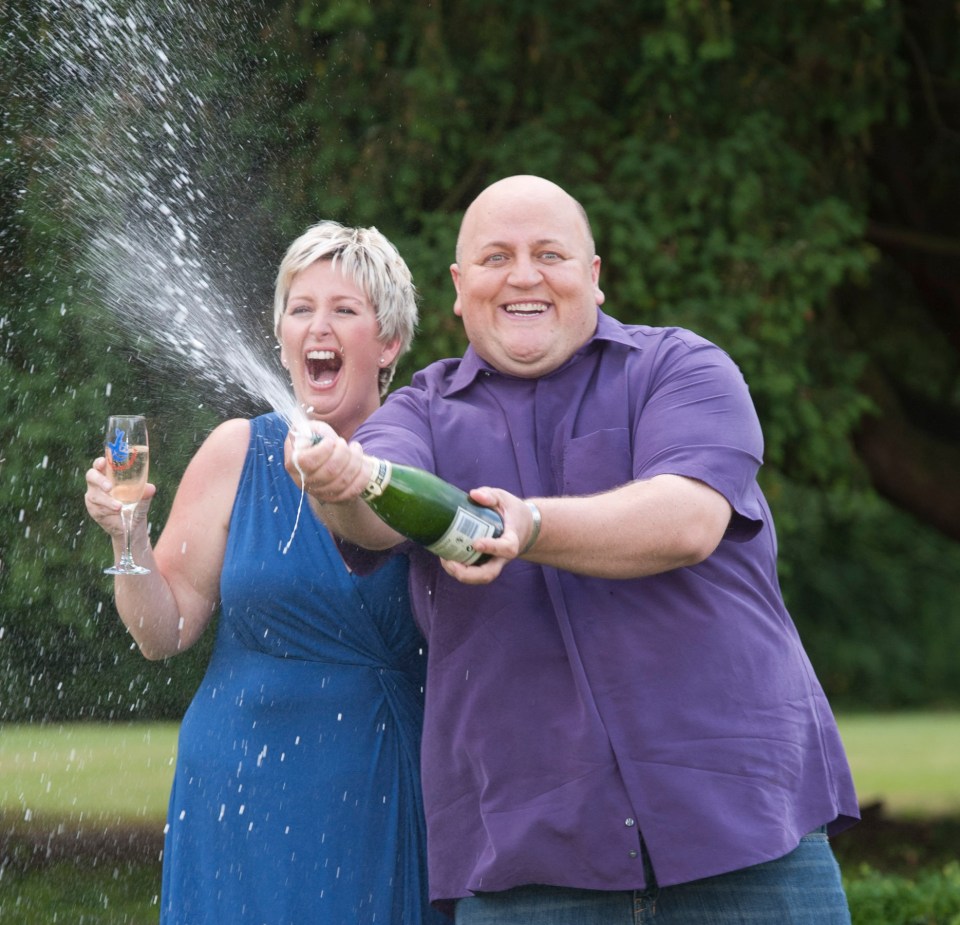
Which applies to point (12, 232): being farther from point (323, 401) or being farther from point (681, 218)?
point (323, 401)

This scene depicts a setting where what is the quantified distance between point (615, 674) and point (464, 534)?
1.44 ft

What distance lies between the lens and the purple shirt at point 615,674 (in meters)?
2.75

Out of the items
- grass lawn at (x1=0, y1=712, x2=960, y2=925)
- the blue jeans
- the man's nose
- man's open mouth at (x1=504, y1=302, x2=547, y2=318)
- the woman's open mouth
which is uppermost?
the man's nose

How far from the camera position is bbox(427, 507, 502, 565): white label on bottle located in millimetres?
2602

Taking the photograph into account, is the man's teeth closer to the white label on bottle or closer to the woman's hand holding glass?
the white label on bottle

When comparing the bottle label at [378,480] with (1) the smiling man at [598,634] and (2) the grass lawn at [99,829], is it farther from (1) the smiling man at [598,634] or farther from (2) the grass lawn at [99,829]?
(2) the grass lawn at [99,829]

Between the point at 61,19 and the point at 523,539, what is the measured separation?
16.0 ft

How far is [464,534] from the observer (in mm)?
2600

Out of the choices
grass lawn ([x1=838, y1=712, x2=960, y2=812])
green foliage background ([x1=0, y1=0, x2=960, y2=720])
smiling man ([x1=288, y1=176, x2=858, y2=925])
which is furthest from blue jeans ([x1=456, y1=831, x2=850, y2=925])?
grass lawn ([x1=838, y1=712, x2=960, y2=812])

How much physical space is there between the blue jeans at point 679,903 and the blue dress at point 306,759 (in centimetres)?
72

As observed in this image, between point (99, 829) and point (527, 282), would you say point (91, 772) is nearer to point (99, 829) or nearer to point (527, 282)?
point (99, 829)

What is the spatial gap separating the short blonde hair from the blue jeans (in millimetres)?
1524

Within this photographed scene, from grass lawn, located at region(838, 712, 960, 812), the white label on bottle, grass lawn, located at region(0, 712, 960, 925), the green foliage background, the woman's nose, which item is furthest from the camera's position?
grass lawn, located at region(838, 712, 960, 812)

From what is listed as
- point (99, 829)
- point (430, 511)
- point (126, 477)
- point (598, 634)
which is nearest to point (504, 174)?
point (126, 477)
